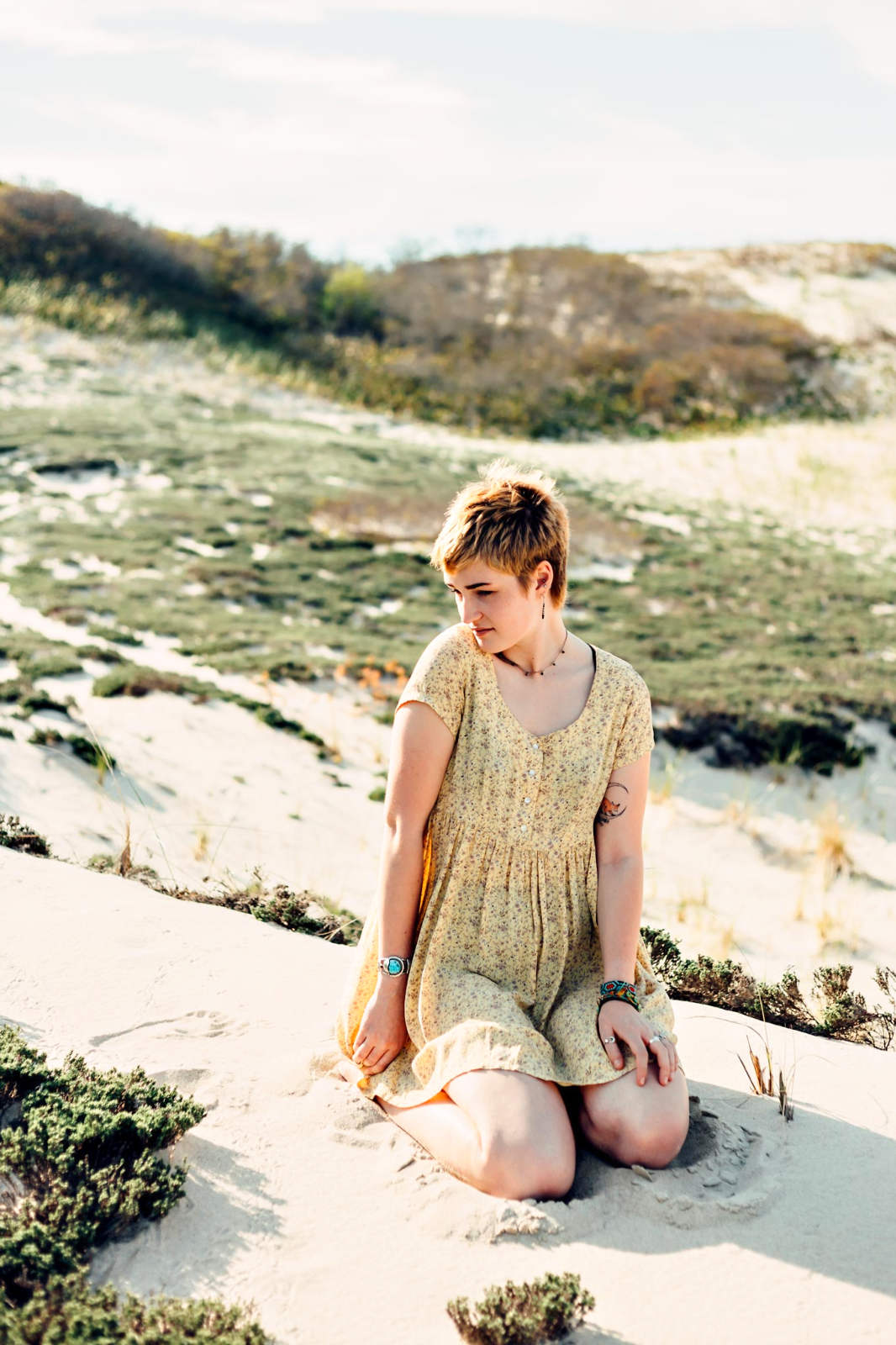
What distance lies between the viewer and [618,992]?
304 cm

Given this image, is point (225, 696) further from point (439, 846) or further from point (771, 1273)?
point (771, 1273)

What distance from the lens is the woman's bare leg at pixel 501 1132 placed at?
8.77 ft

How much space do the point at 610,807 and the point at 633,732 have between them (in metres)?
0.22

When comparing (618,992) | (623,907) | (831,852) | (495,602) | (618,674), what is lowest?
(831,852)

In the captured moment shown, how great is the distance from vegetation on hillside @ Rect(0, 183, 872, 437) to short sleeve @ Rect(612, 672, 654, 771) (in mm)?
22544

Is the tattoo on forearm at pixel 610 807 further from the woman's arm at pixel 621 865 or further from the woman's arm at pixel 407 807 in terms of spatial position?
the woman's arm at pixel 407 807

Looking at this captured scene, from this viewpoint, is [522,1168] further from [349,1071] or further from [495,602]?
[495,602]

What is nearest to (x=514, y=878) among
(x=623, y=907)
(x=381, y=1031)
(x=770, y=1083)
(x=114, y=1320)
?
(x=623, y=907)

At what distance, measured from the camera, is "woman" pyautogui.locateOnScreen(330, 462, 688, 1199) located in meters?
2.91

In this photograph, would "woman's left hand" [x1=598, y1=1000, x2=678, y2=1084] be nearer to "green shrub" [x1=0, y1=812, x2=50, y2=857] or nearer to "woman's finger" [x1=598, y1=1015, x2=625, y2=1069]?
"woman's finger" [x1=598, y1=1015, x2=625, y2=1069]

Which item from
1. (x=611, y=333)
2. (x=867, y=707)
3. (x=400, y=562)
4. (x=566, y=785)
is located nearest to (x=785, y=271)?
(x=611, y=333)

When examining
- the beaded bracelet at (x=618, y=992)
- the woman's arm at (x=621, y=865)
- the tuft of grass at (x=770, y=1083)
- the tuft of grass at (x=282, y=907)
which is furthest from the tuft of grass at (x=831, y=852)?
the beaded bracelet at (x=618, y=992)

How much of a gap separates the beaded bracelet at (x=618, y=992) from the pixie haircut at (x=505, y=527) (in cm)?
106

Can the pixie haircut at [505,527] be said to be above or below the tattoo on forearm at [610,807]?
above
